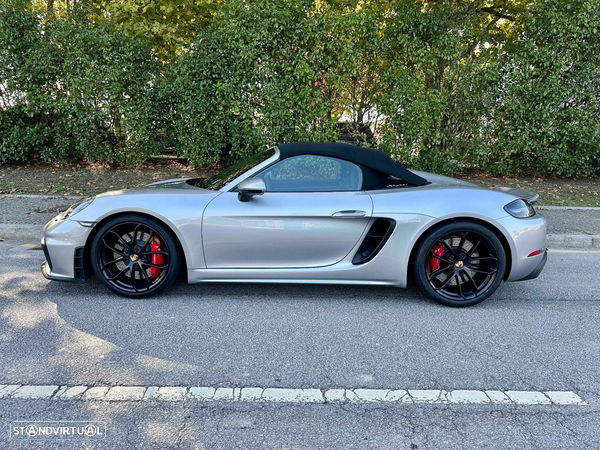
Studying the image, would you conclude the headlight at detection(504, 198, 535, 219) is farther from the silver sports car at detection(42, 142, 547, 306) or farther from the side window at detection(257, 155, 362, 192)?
the side window at detection(257, 155, 362, 192)

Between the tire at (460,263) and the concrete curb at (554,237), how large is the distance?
2.80 metres

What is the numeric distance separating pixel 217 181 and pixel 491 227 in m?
2.40

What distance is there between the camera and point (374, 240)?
386 cm

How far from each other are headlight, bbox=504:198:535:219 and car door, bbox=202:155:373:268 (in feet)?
3.87

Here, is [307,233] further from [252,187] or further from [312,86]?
[312,86]

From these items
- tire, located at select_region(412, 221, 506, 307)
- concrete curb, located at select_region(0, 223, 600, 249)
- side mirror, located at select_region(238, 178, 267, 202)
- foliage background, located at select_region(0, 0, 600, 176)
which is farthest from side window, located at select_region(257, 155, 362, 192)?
foliage background, located at select_region(0, 0, 600, 176)

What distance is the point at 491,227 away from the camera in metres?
3.89

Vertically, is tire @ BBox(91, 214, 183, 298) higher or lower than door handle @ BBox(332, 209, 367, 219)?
lower

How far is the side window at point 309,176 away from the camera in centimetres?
394

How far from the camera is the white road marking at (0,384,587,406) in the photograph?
8.38ft

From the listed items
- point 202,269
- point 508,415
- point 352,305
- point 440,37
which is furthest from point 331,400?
point 440,37

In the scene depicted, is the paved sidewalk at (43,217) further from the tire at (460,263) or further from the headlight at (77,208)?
the tire at (460,263)

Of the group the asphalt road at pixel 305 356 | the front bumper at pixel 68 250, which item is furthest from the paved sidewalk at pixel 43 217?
the front bumper at pixel 68 250

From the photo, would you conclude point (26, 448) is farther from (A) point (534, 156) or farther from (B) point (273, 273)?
(A) point (534, 156)
